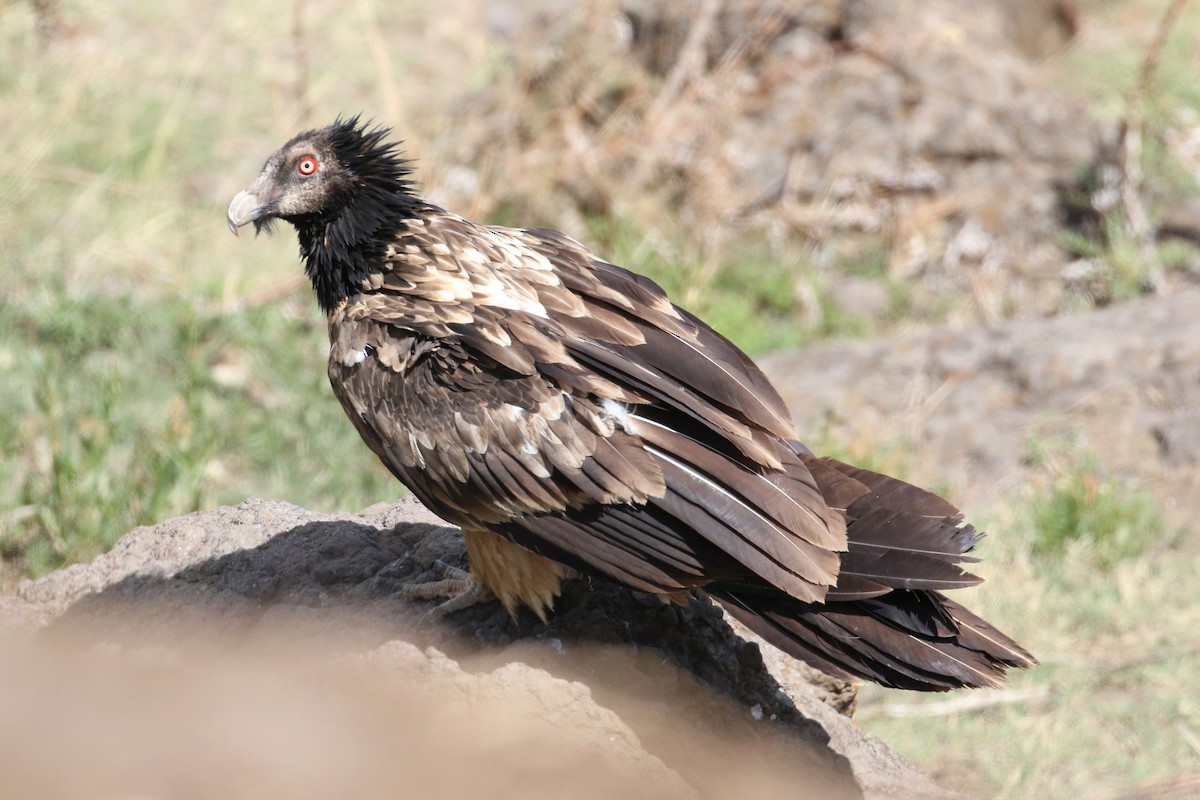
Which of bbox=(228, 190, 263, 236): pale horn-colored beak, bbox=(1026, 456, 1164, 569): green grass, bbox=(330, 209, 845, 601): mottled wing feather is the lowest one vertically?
bbox=(1026, 456, 1164, 569): green grass

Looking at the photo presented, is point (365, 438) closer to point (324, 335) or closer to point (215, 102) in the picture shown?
point (324, 335)

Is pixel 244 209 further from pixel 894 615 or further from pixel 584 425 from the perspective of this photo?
pixel 894 615

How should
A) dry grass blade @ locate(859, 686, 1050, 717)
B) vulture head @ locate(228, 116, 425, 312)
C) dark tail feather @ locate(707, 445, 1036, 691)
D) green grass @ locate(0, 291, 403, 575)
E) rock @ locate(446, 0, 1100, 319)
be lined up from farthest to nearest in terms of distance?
rock @ locate(446, 0, 1100, 319) → green grass @ locate(0, 291, 403, 575) → dry grass blade @ locate(859, 686, 1050, 717) → vulture head @ locate(228, 116, 425, 312) → dark tail feather @ locate(707, 445, 1036, 691)

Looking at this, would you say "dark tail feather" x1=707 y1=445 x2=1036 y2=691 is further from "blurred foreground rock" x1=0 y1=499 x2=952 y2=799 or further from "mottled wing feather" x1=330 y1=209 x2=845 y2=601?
"blurred foreground rock" x1=0 y1=499 x2=952 y2=799

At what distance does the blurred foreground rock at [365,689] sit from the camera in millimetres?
3199

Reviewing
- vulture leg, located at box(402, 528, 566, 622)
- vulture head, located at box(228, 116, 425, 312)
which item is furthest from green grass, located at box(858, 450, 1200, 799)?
vulture head, located at box(228, 116, 425, 312)

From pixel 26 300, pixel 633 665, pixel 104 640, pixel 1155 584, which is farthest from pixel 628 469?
pixel 26 300

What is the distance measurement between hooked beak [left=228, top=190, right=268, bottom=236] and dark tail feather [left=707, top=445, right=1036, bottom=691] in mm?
1968

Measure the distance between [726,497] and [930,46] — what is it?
24.5 ft

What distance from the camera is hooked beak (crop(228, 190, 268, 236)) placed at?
425 centimetres

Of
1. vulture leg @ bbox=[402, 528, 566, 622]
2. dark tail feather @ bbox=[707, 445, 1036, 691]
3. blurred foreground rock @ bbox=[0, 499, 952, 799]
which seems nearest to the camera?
blurred foreground rock @ bbox=[0, 499, 952, 799]

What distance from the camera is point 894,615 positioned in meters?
3.43

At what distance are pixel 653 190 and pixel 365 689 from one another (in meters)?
6.47

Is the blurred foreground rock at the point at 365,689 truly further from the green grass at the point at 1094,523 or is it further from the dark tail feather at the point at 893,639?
the green grass at the point at 1094,523
